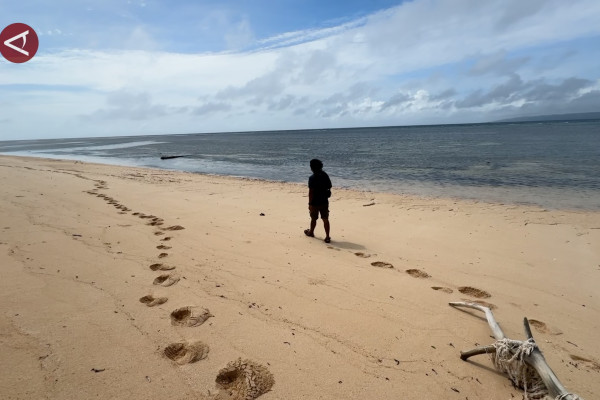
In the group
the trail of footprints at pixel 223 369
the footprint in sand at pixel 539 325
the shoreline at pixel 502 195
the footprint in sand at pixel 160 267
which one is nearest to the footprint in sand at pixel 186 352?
the trail of footprints at pixel 223 369

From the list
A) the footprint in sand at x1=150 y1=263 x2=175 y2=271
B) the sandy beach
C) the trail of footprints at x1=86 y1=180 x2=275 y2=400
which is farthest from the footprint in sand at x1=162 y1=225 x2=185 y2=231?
the trail of footprints at x1=86 y1=180 x2=275 y2=400

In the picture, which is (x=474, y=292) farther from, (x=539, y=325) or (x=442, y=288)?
(x=539, y=325)

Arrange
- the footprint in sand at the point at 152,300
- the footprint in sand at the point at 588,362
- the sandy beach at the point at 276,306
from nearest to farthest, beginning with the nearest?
1. the sandy beach at the point at 276,306
2. the footprint in sand at the point at 588,362
3. the footprint in sand at the point at 152,300

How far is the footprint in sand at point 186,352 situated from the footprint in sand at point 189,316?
0.34 metres

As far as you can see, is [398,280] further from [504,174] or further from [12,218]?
[504,174]

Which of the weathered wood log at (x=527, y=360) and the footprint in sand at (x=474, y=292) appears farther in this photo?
the footprint in sand at (x=474, y=292)

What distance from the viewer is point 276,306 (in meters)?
3.72

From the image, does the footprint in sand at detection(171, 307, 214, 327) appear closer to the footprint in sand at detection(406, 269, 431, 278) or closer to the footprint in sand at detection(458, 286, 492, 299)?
the footprint in sand at detection(406, 269, 431, 278)

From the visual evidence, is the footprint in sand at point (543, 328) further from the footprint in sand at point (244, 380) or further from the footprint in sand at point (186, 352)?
the footprint in sand at point (186, 352)

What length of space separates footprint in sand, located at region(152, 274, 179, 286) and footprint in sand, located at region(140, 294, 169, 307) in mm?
373

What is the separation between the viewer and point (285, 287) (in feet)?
13.9

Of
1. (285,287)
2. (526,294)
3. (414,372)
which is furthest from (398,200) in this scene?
(414,372)

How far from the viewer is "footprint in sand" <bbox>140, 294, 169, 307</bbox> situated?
3.67 meters

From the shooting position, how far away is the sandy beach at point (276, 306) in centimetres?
258
